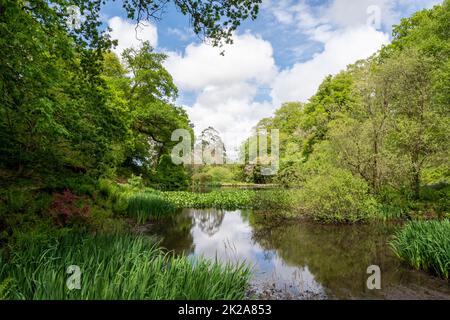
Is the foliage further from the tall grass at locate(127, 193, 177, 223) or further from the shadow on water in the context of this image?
the tall grass at locate(127, 193, 177, 223)

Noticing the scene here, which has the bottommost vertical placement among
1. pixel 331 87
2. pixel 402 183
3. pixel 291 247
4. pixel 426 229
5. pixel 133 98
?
pixel 291 247

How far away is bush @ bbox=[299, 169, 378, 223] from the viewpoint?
1094 cm

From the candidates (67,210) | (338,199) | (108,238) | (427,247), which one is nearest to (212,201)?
(338,199)

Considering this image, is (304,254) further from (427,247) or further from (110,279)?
(110,279)

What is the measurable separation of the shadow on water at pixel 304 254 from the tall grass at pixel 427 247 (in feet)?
0.74

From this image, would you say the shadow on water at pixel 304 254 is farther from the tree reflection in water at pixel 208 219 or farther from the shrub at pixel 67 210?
the shrub at pixel 67 210

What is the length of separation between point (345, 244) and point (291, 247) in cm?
177

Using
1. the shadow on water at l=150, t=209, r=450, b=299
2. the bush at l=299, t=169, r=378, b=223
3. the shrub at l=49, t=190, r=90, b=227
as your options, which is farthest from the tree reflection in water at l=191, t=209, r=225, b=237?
the shrub at l=49, t=190, r=90, b=227

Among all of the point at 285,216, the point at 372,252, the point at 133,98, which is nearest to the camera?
the point at 372,252

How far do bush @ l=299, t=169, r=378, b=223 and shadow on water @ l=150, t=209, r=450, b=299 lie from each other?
0.54 m

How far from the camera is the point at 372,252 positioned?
763 cm

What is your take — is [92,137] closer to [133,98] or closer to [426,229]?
[426,229]

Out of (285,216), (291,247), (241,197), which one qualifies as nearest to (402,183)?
(285,216)

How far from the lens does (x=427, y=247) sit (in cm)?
570
